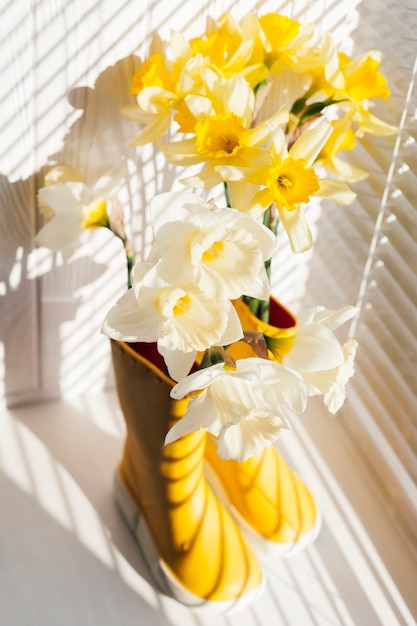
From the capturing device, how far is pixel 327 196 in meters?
0.85

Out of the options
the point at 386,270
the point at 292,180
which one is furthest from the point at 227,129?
the point at 386,270

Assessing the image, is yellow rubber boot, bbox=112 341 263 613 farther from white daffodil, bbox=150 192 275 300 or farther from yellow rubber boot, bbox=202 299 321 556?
white daffodil, bbox=150 192 275 300

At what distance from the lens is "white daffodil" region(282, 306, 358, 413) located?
31.9 inches

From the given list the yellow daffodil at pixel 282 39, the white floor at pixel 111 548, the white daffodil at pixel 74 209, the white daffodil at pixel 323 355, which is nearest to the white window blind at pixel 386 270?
the white floor at pixel 111 548

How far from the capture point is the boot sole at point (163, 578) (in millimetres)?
1001

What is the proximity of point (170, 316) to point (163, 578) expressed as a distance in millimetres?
455

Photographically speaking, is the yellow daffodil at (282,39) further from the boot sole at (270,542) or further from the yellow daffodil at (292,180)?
the boot sole at (270,542)

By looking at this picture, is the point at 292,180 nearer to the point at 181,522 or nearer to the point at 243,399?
the point at 243,399

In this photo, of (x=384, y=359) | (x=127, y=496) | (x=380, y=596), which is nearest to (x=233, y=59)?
(x=384, y=359)

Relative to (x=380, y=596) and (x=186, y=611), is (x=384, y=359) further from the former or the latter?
(x=186, y=611)

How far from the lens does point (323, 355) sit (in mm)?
810

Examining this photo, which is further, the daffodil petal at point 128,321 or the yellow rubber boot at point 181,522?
the yellow rubber boot at point 181,522

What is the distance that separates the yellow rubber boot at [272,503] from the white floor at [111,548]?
3cm

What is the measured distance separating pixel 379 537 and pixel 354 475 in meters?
0.11
